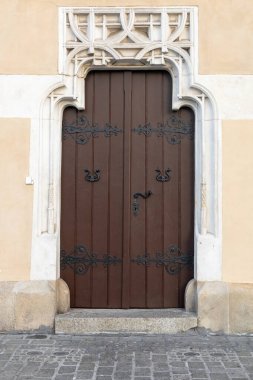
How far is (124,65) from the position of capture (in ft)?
19.3

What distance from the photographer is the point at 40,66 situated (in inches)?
226

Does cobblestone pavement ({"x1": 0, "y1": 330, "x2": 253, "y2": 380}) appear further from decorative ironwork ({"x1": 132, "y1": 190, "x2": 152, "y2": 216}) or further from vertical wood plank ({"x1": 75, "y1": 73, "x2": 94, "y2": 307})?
decorative ironwork ({"x1": 132, "y1": 190, "x2": 152, "y2": 216})

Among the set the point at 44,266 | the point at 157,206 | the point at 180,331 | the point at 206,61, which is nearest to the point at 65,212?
the point at 44,266

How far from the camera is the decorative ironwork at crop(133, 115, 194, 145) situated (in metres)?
5.91

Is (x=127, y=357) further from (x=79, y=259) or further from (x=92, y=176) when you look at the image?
(x=92, y=176)

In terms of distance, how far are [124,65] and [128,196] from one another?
5.22 feet

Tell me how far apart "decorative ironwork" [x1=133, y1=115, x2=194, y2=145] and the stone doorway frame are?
16 cm

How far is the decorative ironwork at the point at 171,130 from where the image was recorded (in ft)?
19.4

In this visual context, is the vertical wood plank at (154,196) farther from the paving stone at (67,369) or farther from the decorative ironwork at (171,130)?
the paving stone at (67,369)

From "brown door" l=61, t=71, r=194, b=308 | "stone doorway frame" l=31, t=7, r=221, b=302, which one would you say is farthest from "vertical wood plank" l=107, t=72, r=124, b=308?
"stone doorway frame" l=31, t=7, r=221, b=302

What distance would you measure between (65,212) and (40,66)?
1.77 metres

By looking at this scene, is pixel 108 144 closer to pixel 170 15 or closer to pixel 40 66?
pixel 40 66

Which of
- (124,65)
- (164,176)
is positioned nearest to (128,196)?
(164,176)

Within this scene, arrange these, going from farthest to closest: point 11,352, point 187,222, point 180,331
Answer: point 187,222 < point 180,331 < point 11,352
